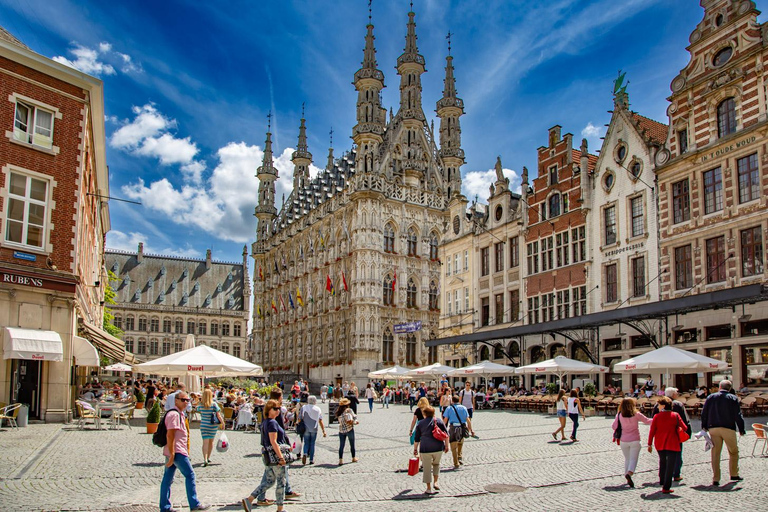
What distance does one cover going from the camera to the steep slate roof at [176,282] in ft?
346

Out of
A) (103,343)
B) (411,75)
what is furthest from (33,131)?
(411,75)

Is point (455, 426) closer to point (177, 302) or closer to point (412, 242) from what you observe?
point (412, 242)

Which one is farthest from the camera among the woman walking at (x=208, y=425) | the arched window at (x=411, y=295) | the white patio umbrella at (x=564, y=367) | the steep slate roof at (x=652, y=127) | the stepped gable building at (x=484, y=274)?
the arched window at (x=411, y=295)

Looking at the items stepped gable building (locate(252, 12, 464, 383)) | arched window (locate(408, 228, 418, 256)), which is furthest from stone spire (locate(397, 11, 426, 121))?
arched window (locate(408, 228, 418, 256))

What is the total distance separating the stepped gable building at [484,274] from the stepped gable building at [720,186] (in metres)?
11.0

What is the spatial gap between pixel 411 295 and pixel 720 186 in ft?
132

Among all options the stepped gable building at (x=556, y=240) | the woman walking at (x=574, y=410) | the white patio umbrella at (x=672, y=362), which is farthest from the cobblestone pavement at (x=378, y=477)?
the stepped gable building at (x=556, y=240)

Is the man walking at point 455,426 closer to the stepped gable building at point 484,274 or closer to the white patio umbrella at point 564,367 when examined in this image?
the white patio umbrella at point 564,367

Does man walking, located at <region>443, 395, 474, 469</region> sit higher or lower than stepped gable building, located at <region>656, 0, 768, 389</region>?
lower

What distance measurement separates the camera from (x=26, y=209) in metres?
21.4

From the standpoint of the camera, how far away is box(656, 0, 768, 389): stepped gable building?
26.5 m

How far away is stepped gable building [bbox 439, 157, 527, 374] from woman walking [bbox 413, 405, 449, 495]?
1102 inches

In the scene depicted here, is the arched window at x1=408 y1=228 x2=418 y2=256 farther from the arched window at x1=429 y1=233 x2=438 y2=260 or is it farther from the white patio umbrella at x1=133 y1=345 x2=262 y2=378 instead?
the white patio umbrella at x1=133 y1=345 x2=262 y2=378

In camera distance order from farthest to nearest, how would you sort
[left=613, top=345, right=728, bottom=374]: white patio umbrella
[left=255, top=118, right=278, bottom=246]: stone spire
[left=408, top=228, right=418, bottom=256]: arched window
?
Result: 1. [left=255, top=118, right=278, bottom=246]: stone spire
2. [left=408, top=228, right=418, bottom=256]: arched window
3. [left=613, top=345, right=728, bottom=374]: white patio umbrella
